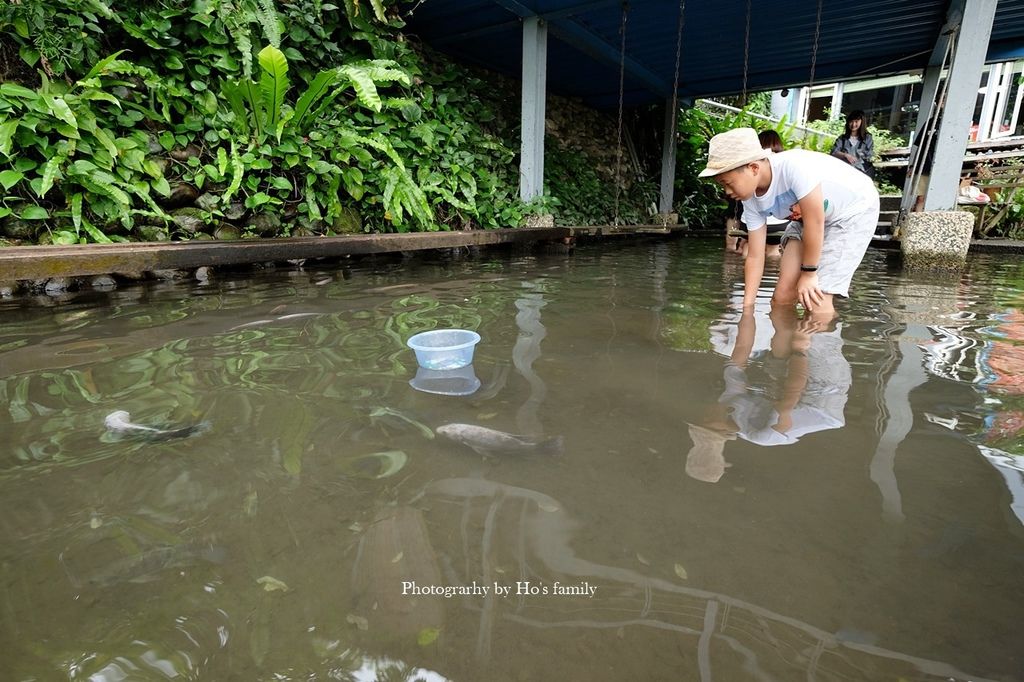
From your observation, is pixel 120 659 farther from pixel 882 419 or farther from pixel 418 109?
pixel 418 109

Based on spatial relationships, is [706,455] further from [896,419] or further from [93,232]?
[93,232]

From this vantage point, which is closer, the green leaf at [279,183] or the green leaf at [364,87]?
the green leaf at [279,183]

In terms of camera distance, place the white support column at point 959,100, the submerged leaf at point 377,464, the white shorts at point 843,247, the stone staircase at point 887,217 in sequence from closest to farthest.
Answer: the submerged leaf at point 377,464, the white shorts at point 843,247, the white support column at point 959,100, the stone staircase at point 887,217

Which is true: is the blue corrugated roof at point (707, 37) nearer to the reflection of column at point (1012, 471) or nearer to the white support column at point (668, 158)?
the white support column at point (668, 158)

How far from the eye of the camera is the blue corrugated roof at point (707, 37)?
7.54m

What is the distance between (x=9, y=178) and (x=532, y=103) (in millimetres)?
6010

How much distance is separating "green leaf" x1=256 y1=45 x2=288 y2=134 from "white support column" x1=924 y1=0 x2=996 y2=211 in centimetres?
714

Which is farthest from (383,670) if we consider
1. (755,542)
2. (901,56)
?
(901,56)

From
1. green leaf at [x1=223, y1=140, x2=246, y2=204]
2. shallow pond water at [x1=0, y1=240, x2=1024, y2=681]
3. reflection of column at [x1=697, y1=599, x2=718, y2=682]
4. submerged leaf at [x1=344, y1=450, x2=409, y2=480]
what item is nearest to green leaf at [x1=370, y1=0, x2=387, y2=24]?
green leaf at [x1=223, y1=140, x2=246, y2=204]

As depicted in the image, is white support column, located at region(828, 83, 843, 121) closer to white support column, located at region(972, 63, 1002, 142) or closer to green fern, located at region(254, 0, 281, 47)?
white support column, located at region(972, 63, 1002, 142)

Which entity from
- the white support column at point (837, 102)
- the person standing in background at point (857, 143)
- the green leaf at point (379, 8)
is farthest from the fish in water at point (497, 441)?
the white support column at point (837, 102)

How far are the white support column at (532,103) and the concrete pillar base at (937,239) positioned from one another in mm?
4826

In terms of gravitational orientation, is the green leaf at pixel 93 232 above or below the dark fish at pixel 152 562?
above

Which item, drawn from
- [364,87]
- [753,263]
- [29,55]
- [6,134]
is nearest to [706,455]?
[753,263]
